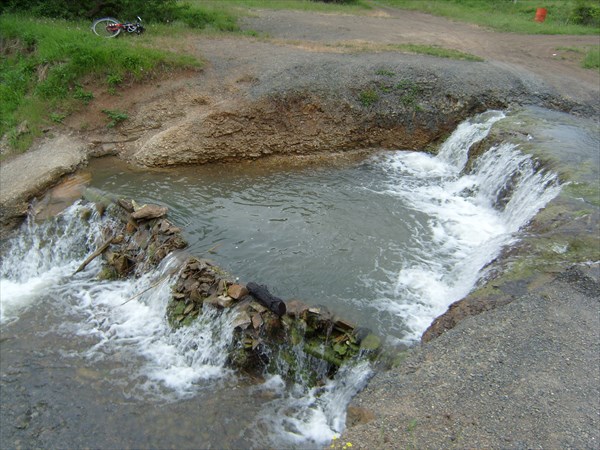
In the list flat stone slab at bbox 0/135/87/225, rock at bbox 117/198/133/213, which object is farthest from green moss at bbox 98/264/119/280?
flat stone slab at bbox 0/135/87/225

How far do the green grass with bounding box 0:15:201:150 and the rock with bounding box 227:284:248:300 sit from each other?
26.6 ft

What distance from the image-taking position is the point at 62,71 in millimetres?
13984

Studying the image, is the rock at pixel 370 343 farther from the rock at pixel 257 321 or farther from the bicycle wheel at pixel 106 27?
the bicycle wheel at pixel 106 27

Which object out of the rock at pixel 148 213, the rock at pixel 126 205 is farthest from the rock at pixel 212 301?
the rock at pixel 126 205

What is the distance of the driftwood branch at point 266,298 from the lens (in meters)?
7.57

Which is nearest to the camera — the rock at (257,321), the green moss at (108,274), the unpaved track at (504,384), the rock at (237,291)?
the unpaved track at (504,384)

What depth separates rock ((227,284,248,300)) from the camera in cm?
790

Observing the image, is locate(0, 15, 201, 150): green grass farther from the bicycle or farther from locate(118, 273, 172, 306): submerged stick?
locate(118, 273, 172, 306): submerged stick

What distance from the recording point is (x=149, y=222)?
1002 centimetres

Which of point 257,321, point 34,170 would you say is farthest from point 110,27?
point 257,321

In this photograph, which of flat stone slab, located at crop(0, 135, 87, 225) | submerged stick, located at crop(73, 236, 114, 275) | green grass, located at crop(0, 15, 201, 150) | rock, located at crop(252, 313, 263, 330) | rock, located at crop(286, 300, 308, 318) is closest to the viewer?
rock, located at crop(252, 313, 263, 330)

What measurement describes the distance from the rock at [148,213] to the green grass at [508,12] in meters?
18.5

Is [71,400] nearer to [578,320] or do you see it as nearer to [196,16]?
[578,320]

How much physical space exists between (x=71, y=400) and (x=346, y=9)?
22.7 m
